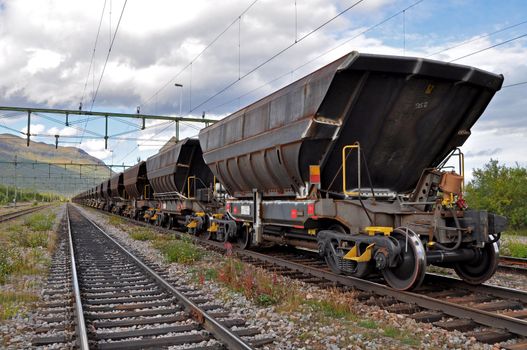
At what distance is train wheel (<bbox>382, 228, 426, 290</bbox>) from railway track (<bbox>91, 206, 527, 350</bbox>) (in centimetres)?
17

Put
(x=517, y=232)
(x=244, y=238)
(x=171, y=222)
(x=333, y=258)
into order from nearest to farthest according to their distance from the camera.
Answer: (x=333, y=258), (x=244, y=238), (x=171, y=222), (x=517, y=232)

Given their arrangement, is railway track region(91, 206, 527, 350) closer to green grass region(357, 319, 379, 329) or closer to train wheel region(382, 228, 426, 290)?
train wheel region(382, 228, 426, 290)

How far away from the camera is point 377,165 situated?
7871 mm

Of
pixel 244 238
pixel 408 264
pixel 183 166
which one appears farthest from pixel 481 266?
pixel 183 166

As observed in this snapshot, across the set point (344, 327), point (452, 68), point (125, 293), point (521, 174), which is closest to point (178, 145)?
point (125, 293)

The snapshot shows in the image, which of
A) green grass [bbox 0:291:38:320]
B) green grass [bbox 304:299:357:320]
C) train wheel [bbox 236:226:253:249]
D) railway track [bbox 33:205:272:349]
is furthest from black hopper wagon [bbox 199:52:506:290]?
green grass [bbox 0:291:38:320]

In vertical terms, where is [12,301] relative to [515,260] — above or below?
below

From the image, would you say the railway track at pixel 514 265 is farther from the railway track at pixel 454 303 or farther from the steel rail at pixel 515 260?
the railway track at pixel 454 303

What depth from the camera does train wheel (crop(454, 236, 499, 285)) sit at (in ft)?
21.9

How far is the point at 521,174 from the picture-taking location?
2208 centimetres

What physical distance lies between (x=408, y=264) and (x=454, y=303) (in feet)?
2.57

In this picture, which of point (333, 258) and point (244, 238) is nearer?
point (333, 258)

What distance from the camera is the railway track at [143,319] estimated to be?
4586 millimetres

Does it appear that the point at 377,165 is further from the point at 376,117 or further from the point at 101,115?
the point at 101,115
